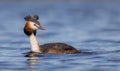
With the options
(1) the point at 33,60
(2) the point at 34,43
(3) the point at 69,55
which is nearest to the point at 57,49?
(3) the point at 69,55

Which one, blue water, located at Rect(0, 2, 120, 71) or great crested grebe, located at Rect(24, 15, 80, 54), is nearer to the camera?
blue water, located at Rect(0, 2, 120, 71)

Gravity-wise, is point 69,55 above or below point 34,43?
below

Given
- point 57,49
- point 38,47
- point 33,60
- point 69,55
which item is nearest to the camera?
point 33,60

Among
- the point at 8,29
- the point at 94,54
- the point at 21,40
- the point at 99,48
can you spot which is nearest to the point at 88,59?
the point at 94,54

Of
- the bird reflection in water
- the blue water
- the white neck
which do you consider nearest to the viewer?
the blue water

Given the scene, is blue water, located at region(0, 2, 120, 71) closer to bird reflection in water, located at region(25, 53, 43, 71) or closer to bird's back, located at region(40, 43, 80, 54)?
bird reflection in water, located at region(25, 53, 43, 71)

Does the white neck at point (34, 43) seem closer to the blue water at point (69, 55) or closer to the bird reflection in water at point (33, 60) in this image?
the bird reflection in water at point (33, 60)

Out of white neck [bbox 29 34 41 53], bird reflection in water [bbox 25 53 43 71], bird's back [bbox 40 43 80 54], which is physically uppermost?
white neck [bbox 29 34 41 53]

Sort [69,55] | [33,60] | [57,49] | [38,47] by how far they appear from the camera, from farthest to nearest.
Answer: [38,47]
[57,49]
[69,55]
[33,60]

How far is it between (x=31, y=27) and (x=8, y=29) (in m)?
16.7

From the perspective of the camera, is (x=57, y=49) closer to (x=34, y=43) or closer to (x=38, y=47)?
(x=38, y=47)

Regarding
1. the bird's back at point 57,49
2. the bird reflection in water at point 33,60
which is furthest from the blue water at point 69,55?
the bird's back at point 57,49

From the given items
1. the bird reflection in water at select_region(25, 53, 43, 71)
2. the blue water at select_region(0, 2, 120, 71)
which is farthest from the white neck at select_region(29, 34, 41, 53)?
the blue water at select_region(0, 2, 120, 71)

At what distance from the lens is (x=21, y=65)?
25516 millimetres
